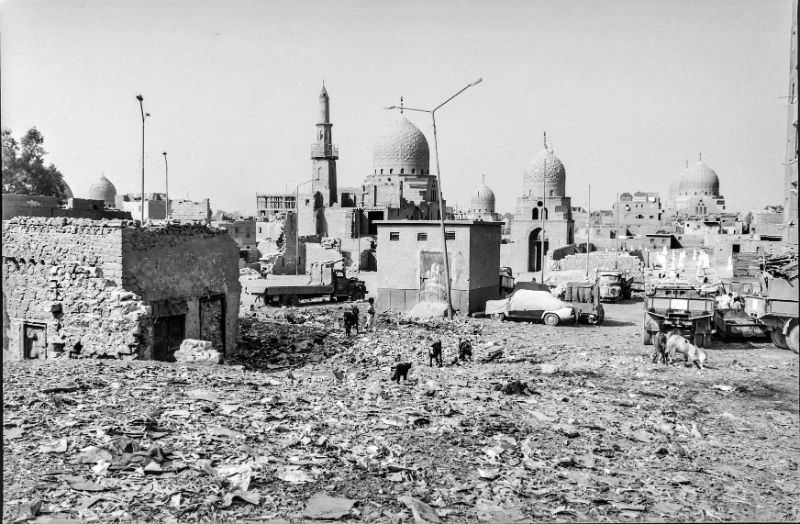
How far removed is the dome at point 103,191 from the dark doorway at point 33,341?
62026 millimetres

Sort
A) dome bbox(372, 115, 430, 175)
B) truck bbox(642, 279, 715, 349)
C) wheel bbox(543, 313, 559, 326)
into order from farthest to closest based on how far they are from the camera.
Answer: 1. dome bbox(372, 115, 430, 175)
2. wheel bbox(543, 313, 559, 326)
3. truck bbox(642, 279, 715, 349)

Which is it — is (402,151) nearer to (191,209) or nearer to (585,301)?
(191,209)

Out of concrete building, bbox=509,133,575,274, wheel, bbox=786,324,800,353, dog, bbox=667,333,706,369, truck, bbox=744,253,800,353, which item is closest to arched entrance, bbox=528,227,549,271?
concrete building, bbox=509,133,575,274

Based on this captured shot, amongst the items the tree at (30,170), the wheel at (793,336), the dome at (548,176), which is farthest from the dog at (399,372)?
the dome at (548,176)

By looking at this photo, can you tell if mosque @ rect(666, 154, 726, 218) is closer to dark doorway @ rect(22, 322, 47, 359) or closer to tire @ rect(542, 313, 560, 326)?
tire @ rect(542, 313, 560, 326)

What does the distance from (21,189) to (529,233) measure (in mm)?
37318

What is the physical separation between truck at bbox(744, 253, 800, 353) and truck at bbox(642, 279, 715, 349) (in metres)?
1.07

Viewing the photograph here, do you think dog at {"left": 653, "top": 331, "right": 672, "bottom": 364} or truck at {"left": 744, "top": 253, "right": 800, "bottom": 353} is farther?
truck at {"left": 744, "top": 253, "right": 800, "bottom": 353}

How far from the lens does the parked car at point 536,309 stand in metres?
19.5

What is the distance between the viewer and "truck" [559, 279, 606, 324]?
65.5ft

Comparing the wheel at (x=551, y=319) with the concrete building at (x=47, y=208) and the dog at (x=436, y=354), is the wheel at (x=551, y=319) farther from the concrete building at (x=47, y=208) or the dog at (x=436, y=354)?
the concrete building at (x=47, y=208)

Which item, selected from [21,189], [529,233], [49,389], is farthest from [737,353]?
[529,233]

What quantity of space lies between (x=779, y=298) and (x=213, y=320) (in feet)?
39.0

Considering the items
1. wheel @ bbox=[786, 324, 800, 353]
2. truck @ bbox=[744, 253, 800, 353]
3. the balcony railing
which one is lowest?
wheel @ bbox=[786, 324, 800, 353]
